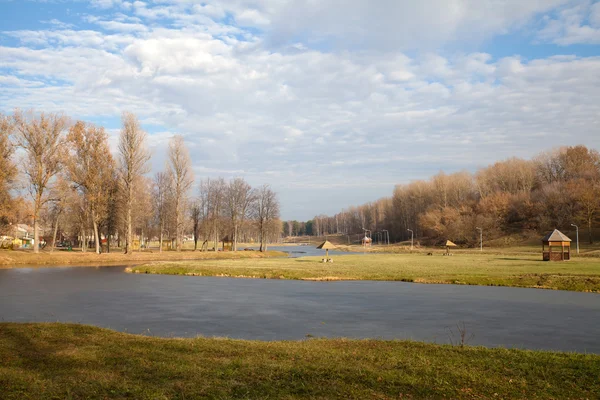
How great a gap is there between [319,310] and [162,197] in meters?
61.8

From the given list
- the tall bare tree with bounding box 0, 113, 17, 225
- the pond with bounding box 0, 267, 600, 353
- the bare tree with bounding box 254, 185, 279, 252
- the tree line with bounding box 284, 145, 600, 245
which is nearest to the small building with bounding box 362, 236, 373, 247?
the tree line with bounding box 284, 145, 600, 245

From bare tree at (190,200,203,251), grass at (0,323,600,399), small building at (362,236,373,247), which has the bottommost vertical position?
small building at (362,236,373,247)

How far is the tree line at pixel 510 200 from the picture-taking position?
→ 333ft

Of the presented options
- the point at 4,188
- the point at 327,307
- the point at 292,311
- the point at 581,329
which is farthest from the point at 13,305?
the point at 4,188

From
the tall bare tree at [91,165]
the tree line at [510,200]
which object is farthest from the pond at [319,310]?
the tree line at [510,200]

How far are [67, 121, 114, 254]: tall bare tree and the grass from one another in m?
46.0

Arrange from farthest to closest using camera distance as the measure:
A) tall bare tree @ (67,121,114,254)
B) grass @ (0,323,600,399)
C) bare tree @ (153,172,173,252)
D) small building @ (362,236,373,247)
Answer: small building @ (362,236,373,247)
bare tree @ (153,172,173,252)
tall bare tree @ (67,121,114,254)
grass @ (0,323,600,399)

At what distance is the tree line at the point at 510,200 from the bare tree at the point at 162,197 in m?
72.7

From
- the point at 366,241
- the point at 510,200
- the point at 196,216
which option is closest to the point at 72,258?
the point at 196,216

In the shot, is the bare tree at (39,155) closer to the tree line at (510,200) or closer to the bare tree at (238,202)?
the bare tree at (238,202)

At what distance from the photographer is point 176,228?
230 ft

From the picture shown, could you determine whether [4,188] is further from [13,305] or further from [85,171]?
[13,305]

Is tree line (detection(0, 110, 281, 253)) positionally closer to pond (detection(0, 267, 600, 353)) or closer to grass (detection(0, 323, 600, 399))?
pond (detection(0, 267, 600, 353))

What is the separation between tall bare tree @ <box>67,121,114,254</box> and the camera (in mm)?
53781
